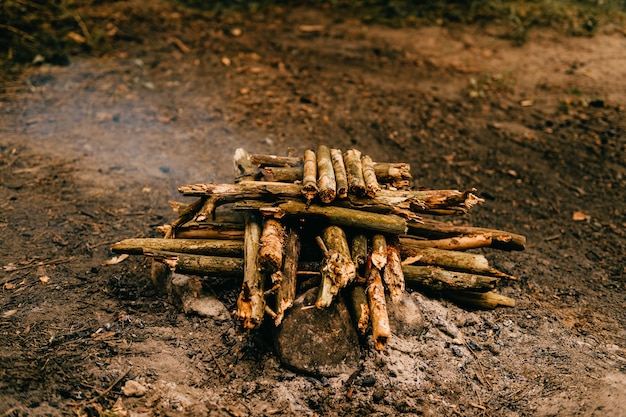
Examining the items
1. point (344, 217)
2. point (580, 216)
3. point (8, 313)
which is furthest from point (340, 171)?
point (580, 216)

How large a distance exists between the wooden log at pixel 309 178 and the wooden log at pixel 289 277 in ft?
1.07

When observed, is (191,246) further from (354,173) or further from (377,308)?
(377,308)

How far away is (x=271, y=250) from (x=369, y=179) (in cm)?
108

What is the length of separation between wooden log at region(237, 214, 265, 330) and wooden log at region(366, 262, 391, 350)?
0.76 m

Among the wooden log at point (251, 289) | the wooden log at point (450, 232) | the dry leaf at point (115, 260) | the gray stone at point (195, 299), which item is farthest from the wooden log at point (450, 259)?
the dry leaf at point (115, 260)

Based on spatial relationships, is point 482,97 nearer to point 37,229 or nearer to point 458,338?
point 458,338

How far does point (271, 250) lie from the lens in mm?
3230

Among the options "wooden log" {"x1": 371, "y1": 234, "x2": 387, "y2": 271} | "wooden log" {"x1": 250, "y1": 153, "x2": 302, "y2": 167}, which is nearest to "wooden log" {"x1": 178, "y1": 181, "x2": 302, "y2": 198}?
"wooden log" {"x1": 250, "y1": 153, "x2": 302, "y2": 167}

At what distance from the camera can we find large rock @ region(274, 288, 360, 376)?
3316 millimetres

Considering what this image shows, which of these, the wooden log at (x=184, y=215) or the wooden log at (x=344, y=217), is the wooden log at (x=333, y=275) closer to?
the wooden log at (x=344, y=217)

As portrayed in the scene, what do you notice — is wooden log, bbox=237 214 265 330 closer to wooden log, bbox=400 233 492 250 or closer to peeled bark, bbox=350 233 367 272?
peeled bark, bbox=350 233 367 272

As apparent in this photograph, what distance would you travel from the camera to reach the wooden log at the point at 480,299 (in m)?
3.98

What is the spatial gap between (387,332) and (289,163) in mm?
1856

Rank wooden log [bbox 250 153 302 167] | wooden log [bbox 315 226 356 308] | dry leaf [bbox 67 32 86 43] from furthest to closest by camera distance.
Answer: dry leaf [bbox 67 32 86 43], wooden log [bbox 250 153 302 167], wooden log [bbox 315 226 356 308]
